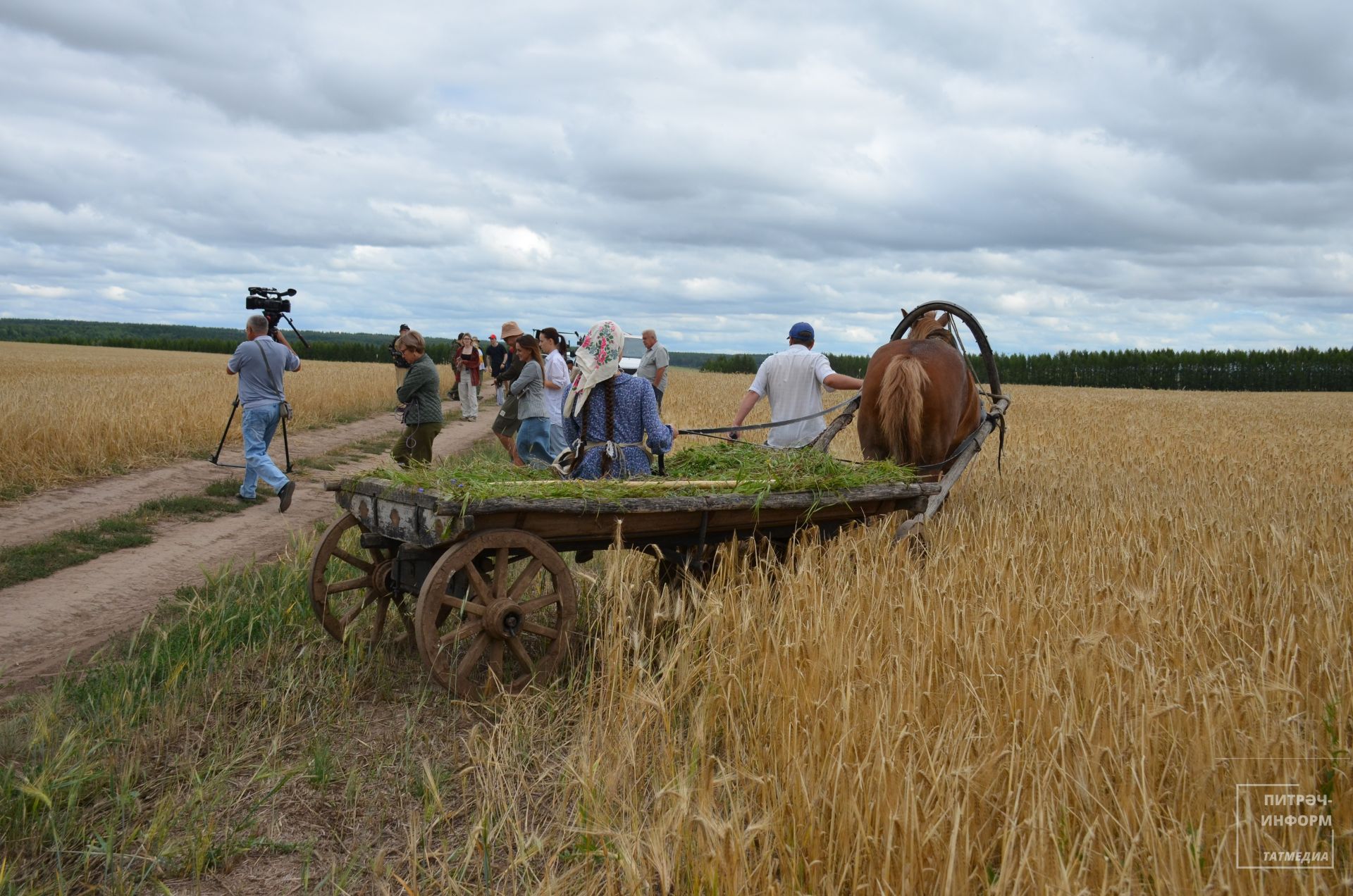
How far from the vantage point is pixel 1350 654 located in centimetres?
A: 355

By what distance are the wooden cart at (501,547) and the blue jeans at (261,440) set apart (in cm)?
493

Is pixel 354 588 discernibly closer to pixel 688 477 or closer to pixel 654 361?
pixel 688 477

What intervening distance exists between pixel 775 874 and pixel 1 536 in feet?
27.0

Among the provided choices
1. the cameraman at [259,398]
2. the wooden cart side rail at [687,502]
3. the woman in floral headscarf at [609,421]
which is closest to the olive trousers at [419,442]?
the cameraman at [259,398]

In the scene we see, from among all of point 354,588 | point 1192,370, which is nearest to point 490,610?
point 354,588

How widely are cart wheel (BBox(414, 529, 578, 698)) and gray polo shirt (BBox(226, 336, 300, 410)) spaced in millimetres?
6716

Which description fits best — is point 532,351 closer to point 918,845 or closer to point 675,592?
point 675,592

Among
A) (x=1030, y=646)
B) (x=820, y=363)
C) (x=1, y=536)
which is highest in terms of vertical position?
(x=820, y=363)

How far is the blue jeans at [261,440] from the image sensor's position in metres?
10.2

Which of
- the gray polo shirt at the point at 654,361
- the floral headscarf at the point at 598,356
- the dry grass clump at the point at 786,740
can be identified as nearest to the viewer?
the dry grass clump at the point at 786,740

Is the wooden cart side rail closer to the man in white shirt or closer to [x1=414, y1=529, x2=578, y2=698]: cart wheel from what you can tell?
[x1=414, y1=529, x2=578, y2=698]: cart wheel

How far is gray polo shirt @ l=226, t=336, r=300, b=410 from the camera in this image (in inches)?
406

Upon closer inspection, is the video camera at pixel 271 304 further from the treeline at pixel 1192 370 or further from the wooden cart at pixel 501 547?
the treeline at pixel 1192 370

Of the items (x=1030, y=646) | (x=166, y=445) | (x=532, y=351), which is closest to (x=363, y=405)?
(x=166, y=445)
